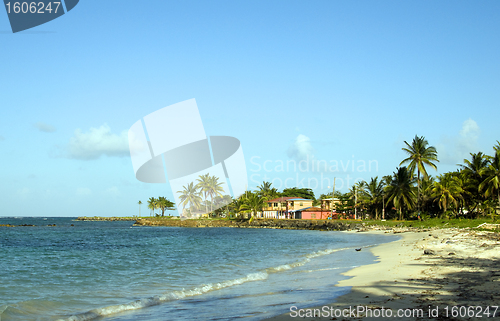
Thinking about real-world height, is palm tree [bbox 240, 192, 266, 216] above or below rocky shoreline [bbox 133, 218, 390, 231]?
above

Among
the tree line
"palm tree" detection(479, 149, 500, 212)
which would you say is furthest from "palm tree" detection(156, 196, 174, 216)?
"palm tree" detection(479, 149, 500, 212)

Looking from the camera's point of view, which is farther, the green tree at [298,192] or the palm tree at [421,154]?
the green tree at [298,192]

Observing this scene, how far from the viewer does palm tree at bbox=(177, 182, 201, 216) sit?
385ft

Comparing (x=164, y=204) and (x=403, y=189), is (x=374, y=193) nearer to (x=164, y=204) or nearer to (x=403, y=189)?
(x=403, y=189)

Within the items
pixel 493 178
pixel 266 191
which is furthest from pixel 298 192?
pixel 493 178

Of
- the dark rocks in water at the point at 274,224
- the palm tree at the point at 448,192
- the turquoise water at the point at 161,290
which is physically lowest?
the dark rocks in water at the point at 274,224

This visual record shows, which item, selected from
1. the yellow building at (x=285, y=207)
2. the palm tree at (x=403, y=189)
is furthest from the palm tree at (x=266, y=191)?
the palm tree at (x=403, y=189)

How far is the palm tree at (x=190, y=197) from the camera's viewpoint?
117 m

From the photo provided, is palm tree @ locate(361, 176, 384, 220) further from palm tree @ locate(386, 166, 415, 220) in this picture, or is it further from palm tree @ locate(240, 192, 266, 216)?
palm tree @ locate(240, 192, 266, 216)

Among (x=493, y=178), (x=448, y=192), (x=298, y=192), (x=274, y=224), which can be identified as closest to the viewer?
(x=493, y=178)

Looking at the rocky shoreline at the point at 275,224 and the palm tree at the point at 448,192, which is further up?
the palm tree at the point at 448,192

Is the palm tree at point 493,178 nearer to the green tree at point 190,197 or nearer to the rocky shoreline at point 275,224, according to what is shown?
the rocky shoreline at point 275,224

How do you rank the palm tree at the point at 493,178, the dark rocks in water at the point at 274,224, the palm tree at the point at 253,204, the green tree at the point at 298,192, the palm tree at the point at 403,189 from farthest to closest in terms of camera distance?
the green tree at the point at 298,192 → the palm tree at the point at 253,204 → the dark rocks in water at the point at 274,224 → the palm tree at the point at 403,189 → the palm tree at the point at 493,178

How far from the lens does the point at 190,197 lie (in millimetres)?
118500
